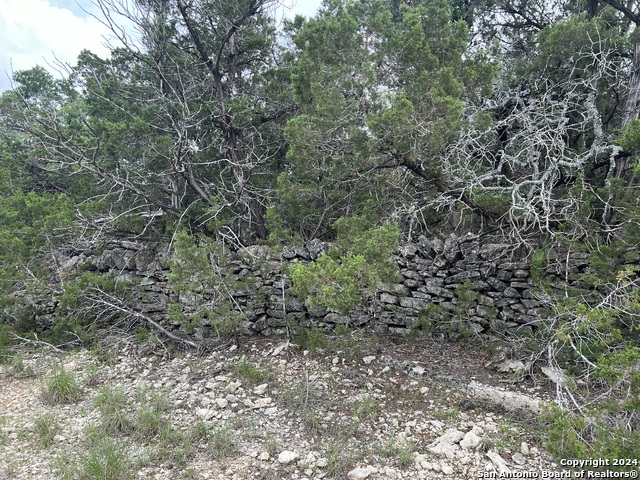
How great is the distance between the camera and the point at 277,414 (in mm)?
3332

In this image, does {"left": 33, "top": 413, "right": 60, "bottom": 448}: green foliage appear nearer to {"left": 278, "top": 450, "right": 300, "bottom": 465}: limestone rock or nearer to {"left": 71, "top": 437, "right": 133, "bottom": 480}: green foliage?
{"left": 71, "top": 437, "right": 133, "bottom": 480}: green foliage

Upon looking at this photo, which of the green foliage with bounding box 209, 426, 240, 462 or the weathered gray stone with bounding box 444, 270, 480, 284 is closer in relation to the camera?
the green foliage with bounding box 209, 426, 240, 462

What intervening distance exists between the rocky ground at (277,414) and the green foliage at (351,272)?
994mm

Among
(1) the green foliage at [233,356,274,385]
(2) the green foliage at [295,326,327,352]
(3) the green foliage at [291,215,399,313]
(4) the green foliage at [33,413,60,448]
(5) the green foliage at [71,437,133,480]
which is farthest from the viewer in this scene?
(2) the green foliage at [295,326,327,352]

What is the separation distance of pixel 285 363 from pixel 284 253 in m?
1.58

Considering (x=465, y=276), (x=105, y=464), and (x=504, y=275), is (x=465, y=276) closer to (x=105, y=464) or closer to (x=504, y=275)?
(x=504, y=275)

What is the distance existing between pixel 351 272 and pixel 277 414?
1493 mm

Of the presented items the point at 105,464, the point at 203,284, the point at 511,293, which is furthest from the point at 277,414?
the point at 511,293

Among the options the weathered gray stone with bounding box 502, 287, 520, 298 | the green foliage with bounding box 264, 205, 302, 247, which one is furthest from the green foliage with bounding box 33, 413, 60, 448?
the weathered gray stone with bounding box 502, 287, 520, 298

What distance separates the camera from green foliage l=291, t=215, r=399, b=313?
332 cm

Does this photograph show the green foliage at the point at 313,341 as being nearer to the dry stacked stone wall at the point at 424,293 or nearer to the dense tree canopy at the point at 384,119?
the dry stacked stone wall at the point at 424,293

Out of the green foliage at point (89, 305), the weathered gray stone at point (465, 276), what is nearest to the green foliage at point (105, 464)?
the green foliage at point (89, 305)

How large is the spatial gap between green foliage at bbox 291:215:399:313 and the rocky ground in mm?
994

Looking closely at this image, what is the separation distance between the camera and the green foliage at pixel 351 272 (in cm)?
332
